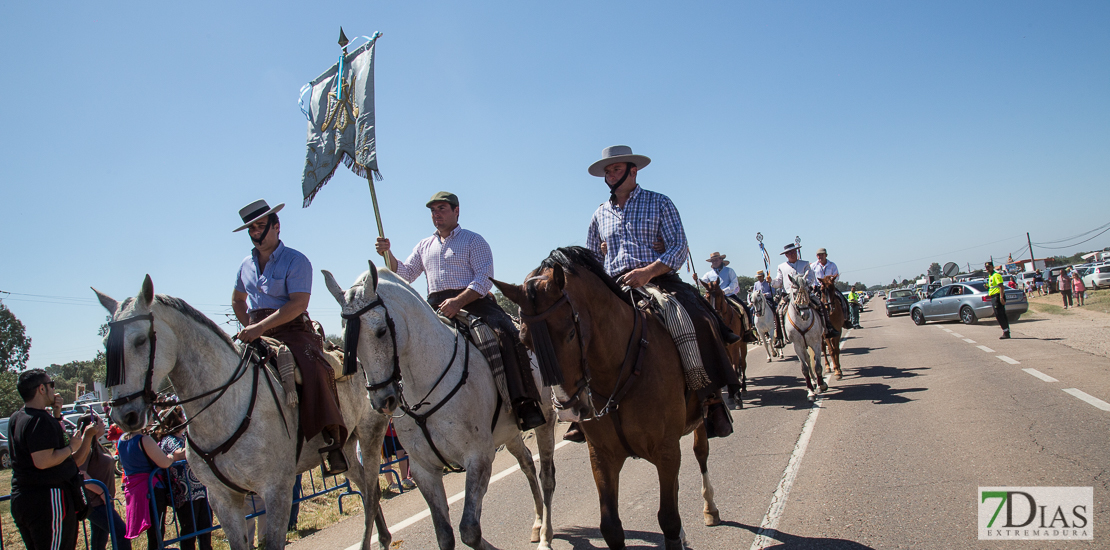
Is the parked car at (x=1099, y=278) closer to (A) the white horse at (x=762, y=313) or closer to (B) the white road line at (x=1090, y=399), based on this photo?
(A) the white horse at (x=762, y=313)

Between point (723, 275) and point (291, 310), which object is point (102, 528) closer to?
point (291, 310)

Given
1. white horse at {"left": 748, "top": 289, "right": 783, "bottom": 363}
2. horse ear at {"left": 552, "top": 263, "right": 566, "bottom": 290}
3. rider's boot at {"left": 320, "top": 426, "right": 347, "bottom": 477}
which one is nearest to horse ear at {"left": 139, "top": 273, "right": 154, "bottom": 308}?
rider's boot at {"left": 320, "top": 426, "right": 347, "bottom": 477}

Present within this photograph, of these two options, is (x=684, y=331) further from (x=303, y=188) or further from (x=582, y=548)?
(x=303, y=188)

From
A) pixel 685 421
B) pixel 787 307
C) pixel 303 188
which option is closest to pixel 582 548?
pixel 685 421

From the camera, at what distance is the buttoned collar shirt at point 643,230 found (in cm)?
427

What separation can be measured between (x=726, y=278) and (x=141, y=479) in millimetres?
11158

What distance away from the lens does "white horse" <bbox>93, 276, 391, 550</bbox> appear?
346cm

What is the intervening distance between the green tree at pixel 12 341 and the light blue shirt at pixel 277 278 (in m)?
71.4

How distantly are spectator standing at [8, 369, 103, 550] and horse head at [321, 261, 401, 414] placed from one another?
9.27 ft

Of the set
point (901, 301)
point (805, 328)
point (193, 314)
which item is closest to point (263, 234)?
point (193, 314)

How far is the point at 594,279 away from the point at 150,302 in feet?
9.11

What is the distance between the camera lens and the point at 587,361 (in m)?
3.23

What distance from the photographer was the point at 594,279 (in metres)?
3.53

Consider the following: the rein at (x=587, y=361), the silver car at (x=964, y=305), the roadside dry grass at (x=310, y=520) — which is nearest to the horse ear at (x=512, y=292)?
the rein at (x=587, y=361)
